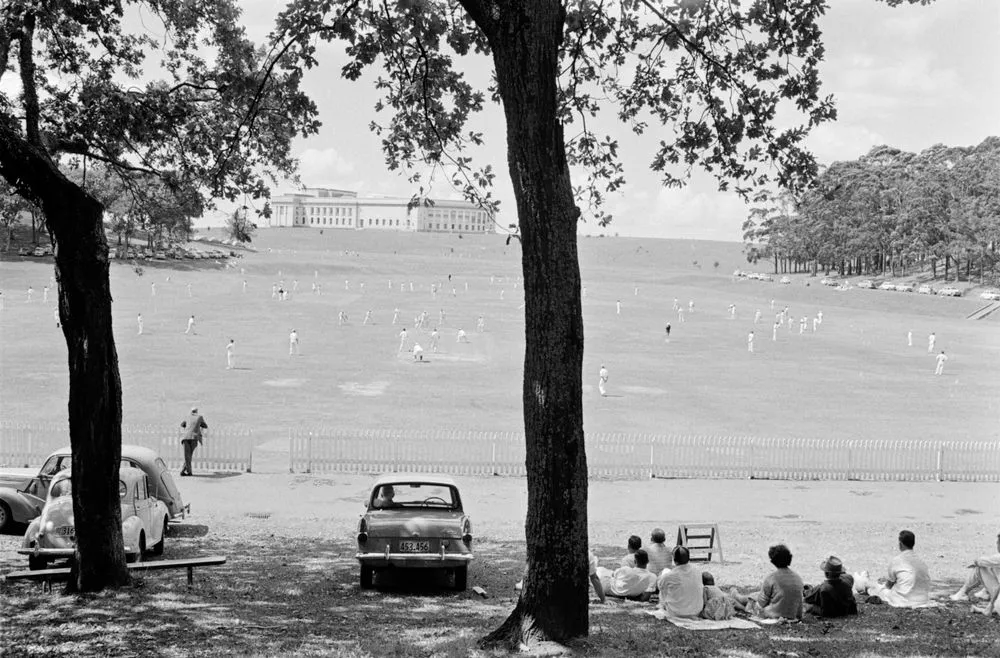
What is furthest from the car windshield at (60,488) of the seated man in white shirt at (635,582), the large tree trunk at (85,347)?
the seated man in white shirt at (635,582)

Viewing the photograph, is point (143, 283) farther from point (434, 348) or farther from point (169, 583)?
point (169, 583)

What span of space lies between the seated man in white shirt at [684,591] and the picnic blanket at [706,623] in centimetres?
8

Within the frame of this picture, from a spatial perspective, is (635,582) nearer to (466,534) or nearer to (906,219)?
(466,534)

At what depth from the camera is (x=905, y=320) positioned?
74.1 meters

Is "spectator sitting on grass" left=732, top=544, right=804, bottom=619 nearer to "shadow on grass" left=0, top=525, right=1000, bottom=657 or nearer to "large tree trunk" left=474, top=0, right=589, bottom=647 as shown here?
"shadow on grass" left=0, top=525, right=1000, bottom=657

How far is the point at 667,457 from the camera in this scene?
22.4m

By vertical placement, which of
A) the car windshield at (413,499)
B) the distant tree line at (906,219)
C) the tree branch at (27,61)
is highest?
the distant tree line at (906,219)

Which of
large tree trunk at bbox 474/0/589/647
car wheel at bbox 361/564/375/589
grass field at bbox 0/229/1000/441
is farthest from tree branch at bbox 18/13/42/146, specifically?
grass field at bbox 0/229/1000/441

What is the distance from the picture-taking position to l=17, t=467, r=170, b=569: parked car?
1116cm

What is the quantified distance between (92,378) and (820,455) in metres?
17.3

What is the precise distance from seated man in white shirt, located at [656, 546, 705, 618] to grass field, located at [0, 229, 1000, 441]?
55.5 ft

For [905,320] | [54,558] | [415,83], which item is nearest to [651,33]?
[415,83]

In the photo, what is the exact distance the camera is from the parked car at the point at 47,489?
15.2m

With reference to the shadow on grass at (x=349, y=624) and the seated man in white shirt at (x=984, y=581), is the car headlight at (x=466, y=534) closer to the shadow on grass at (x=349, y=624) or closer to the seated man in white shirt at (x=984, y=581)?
the shadow on grass at (x=349, y=624)
